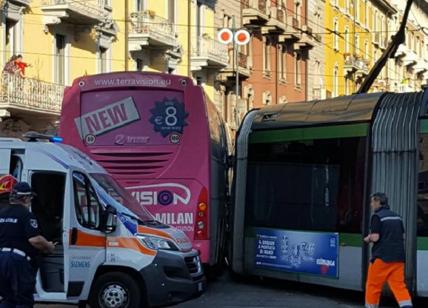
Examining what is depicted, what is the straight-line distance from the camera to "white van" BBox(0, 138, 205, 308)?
10.1 meters

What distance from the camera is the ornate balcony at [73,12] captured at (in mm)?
25531

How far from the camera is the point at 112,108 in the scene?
42.5ft

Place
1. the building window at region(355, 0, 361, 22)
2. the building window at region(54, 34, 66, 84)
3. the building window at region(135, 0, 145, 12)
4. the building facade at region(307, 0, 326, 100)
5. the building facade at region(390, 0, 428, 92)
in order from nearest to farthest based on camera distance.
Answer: the building window at region(54, 34, 66, 84)
the building window at region(135, 0, 145, 12)
the building facade at region(307, 0, 326, 100)
the building window at region(355, 0, 361, 22)
the building facade at region(390, 0, 428, 92)

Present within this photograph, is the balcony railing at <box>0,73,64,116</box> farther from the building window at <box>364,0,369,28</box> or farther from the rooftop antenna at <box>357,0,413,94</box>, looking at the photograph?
the building window at <box>364,0,369,28</box>

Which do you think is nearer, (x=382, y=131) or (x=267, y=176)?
(x=382, y=131)

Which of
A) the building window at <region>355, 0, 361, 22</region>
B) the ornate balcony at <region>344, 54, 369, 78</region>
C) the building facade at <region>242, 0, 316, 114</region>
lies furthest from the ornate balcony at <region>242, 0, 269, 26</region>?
the building window at <region>355, 0, 361, 22</region>

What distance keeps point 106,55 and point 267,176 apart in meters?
17.1

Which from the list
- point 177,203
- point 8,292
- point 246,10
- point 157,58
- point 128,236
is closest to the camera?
point 8,292

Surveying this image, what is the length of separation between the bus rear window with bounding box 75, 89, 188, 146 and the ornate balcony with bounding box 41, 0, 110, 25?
13.4 metres

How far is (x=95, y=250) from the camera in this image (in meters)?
10.2

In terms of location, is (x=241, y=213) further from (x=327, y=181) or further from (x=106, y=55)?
(x=106, y=55)

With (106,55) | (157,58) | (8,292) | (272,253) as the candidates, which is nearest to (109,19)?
(106,55)

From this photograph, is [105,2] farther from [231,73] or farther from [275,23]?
[275,23]

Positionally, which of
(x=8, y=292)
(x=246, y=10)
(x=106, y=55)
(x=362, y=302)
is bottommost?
(x=362, y=302)
